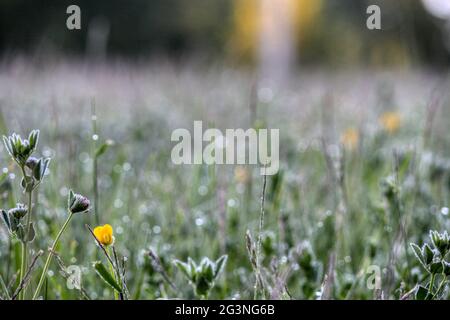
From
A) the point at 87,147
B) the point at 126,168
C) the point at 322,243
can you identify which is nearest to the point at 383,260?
the point at 322,243

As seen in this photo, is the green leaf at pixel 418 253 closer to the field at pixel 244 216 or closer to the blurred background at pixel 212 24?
the field at pixel 244 216

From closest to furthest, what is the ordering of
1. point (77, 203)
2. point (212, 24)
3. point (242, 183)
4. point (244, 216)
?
point (77, 203), point (244, 216), point (242, 183), point (212, 24)

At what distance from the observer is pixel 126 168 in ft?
5.17

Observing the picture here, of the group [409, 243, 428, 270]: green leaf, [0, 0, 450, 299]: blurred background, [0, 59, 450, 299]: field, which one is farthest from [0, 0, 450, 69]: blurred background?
[409, 243, 428, 270]: green leaf

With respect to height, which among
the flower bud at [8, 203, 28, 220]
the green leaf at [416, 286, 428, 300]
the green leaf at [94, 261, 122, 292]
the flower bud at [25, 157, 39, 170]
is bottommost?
the green leaf at [416, 286, 428, 300]

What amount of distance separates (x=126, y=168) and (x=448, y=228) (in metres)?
0.86

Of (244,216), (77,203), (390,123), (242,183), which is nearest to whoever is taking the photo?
(77,203)

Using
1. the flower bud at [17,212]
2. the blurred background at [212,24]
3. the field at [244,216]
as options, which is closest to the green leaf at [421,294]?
the field at [244,216]

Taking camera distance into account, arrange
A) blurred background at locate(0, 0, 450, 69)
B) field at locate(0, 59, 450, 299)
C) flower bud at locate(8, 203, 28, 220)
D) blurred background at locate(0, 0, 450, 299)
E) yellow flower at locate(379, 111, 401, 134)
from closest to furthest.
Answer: flower bud at locate(8, 203, 28, 220), field at locate(0, 59, 450, 299), blurred background at locate(0, 0, 450, 299), yellow flower at locate(379, 111, 401, 134), blurred background at locate(0, 0, 450, 69)

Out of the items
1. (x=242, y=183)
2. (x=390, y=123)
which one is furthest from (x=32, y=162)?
(x=390, y=123)

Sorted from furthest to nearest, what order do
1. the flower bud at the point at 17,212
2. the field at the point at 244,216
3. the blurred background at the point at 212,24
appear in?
the blurred background at the point at 212,24 → the field at the point at 244,216 → the flower bud at the point at 17,212

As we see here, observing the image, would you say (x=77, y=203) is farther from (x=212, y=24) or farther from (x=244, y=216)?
(x=212, y=24)

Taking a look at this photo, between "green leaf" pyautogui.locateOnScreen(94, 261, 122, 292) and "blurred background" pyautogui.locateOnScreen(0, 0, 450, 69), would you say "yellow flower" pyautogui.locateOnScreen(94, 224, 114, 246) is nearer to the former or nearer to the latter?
"green leaf" pyautogui.locateOnScreen(94, 261, 122, 292)
